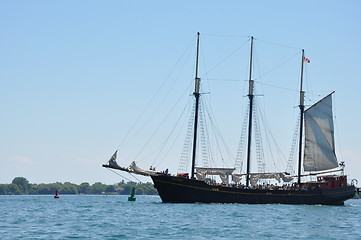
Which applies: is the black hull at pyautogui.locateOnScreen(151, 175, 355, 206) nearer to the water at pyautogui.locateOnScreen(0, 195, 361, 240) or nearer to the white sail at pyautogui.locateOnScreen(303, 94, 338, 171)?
the white sail at pyautogui.locateOnScreen(303, 94, 338, 171)

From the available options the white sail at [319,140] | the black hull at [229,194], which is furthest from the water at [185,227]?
the white sail at [319,140]

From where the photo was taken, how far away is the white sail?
9412 centimetres

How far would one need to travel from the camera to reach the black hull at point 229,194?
7962 centimetres

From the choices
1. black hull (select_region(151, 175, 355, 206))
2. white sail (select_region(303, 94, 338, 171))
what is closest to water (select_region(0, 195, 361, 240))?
black hull (select_region(151, 175, 355, 206))

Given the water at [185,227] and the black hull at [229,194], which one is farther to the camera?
the black hull at [229,194]

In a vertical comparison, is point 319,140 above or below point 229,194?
above

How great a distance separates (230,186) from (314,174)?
16.7m

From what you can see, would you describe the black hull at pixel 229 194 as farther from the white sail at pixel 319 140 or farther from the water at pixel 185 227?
the water at pixel 185 227

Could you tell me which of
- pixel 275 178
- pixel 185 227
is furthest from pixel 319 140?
pixel 185 227

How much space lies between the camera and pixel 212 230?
45219 mm

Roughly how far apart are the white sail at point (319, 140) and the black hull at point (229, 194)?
4778 mm

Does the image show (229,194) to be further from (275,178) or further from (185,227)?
(185,227)

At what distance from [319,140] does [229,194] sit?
19060 mm

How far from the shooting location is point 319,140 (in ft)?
309
